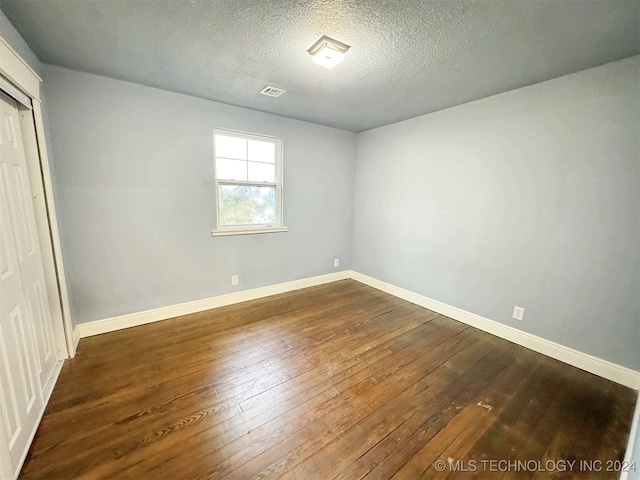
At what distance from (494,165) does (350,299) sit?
2.28m

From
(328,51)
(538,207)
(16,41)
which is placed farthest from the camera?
(538,207)

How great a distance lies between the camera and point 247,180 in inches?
126

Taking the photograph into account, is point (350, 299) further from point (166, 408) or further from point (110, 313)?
point (110, 313)

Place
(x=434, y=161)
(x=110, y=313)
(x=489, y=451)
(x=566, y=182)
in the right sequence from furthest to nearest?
1. (x=434, y=161)
2. (x=110, y=313)
3. (x=566, y=182)
4. (x=489, y=451)

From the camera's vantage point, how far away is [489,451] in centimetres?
142

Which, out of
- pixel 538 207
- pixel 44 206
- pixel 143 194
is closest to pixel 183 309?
pixel 143 194

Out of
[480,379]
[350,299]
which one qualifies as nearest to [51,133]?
[350,299]

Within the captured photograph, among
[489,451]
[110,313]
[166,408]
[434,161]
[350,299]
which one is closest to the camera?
[489,451]

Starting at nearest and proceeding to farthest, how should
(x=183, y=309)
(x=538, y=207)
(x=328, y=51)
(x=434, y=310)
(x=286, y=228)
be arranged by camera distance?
(x=328, y=51) → (x=538, y=207) → (x=183, y=309) → (x=434, y=310) → (x=286, y=228)

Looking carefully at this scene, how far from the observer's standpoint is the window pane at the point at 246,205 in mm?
3094

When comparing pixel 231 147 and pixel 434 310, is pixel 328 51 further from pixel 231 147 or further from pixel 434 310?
pixel 434 310

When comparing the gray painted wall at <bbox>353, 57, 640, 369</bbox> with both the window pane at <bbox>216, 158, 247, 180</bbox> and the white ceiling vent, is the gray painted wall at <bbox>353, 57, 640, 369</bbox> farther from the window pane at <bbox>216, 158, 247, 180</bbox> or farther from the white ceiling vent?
the window pane at <bbox>216, 158, 247, 180</bbox>

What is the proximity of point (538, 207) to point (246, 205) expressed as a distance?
3.10m

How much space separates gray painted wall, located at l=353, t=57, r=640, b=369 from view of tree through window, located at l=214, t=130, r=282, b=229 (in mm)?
1737
